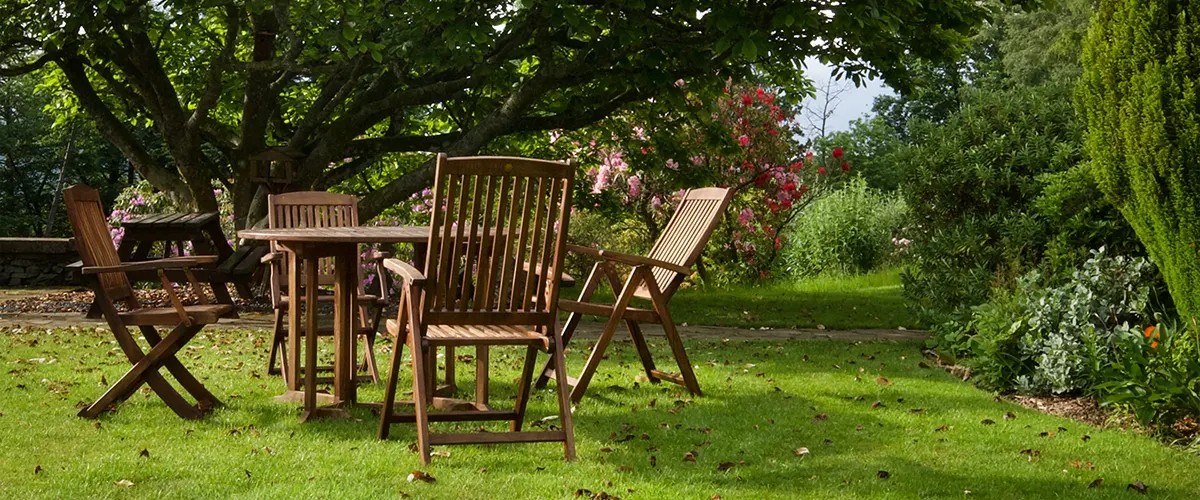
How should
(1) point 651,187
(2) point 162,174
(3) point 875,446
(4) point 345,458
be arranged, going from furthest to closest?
(1) point 651,187 → (2) point 162,174 → (3) point 875,446 → (4) point 345,458

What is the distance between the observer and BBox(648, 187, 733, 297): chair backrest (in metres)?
5.79

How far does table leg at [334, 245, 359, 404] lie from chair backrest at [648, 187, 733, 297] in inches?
61.8

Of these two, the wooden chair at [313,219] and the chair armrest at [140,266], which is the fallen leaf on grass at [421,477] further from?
the wooden chair at [313,219]

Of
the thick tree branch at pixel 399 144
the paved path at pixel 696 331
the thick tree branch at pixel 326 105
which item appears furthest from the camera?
the thick tree branch at pixel 399 144

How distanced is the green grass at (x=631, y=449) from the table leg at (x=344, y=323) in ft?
0.58

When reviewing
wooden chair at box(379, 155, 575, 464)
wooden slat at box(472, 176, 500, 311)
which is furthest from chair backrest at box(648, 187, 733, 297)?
wooden slat at box(472, 176, 500, 311)

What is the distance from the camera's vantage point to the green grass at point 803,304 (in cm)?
992

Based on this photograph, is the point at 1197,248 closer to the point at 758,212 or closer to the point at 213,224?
the point at 213,224

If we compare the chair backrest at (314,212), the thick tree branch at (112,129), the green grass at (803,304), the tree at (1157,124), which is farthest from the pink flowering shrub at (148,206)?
the tree at (1157,124)

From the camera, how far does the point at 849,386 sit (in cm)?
624

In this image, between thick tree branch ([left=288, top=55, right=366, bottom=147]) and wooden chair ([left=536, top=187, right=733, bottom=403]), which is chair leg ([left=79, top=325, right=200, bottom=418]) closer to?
wooden chair ([left=536, top=187, right=733, bottom=403])

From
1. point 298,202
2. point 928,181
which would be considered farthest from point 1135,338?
point 298,202

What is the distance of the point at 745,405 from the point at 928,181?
316 centimetres

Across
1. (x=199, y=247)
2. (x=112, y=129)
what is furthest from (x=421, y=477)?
(x=112, y=129)
